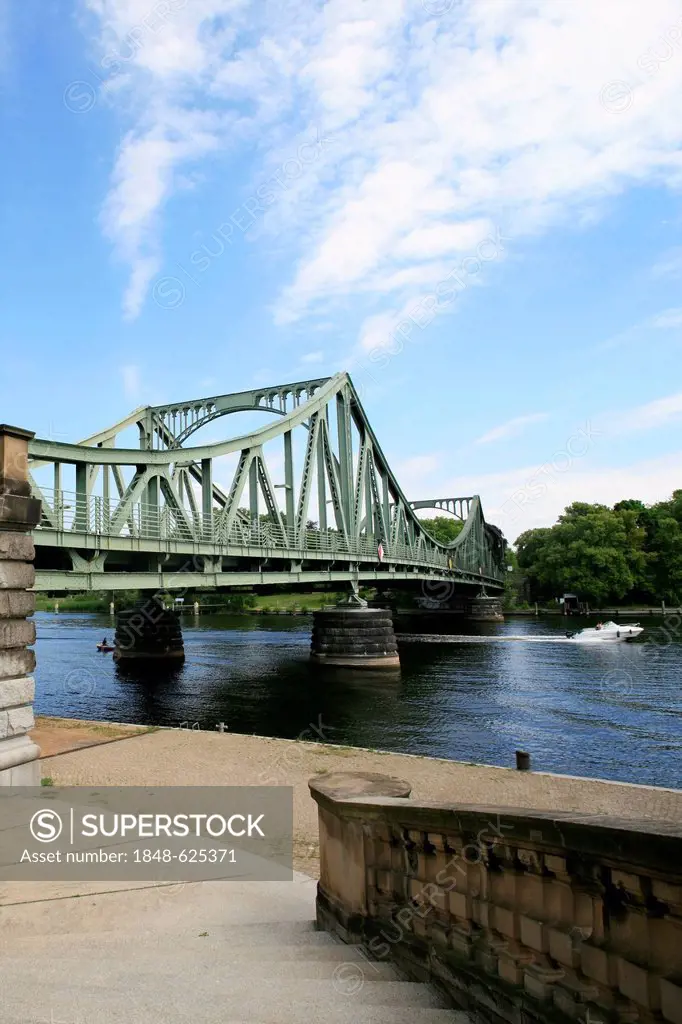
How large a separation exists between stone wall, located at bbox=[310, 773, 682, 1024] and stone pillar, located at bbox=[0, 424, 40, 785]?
20.0ft

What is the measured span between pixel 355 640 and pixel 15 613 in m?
33.5

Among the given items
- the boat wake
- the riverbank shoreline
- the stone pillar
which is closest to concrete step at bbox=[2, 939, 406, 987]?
the riverbank shoreline

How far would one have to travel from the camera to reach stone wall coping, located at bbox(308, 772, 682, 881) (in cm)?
269

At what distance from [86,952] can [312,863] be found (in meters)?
4.01

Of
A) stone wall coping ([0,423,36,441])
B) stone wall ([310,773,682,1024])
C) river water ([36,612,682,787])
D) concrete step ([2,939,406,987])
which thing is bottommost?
river water ([36,612,682,787])

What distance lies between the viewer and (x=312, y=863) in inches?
325

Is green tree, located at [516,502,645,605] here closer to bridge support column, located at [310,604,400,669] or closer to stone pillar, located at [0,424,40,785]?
bridge support column, located at [310,604,400,669]

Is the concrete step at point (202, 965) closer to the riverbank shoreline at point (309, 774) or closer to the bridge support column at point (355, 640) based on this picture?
the riverbank shoreline at point (309, 774)

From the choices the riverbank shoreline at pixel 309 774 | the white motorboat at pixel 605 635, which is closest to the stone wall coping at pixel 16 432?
the riverbank shoreline at pixel 309 774

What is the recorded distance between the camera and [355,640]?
1641 inches

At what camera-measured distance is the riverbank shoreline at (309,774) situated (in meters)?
11.4

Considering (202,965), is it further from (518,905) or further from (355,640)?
(355,640)

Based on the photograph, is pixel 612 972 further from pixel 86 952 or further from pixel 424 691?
pixel 424 691

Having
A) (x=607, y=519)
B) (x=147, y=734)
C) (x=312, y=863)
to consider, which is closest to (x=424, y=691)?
(x=147, y=734)
